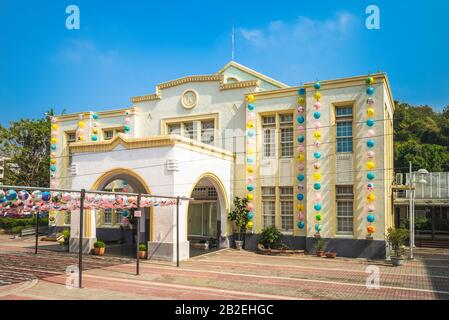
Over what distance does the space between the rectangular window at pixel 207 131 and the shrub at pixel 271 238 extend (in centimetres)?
674

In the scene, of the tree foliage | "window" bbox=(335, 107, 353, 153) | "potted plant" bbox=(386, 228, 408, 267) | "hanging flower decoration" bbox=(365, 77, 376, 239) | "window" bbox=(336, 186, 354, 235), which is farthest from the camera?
the tree foliage

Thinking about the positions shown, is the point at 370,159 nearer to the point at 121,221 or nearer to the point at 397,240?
the point at 397,240

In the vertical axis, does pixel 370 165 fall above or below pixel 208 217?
above

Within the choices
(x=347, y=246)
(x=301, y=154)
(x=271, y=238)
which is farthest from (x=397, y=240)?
(x=301, y=154)

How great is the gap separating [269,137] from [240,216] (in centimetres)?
500

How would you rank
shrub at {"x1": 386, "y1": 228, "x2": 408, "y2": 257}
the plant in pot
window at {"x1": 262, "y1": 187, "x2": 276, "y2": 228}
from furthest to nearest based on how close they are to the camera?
window at {"x1": 262, "y1": 187, "x2": 276, "y2": 228}
the plant in pot
shrub at {"x1": 386, "y1": 228, "x2": 408, "y2": 257}

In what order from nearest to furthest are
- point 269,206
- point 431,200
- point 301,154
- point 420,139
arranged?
point 301,154
point 269,206
point 431,200
point 420,139

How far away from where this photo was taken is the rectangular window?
25641mm

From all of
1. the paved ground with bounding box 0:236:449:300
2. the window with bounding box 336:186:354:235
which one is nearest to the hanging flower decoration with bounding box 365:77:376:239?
the window with bounding box 336:186:354:235

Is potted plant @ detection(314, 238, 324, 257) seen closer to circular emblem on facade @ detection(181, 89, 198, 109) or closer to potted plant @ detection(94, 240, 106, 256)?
potted plant @ detection(94, 240, 106, 256)

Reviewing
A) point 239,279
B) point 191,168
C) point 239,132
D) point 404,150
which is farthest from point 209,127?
point 404,150

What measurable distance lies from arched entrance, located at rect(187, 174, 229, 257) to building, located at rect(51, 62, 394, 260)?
0.23 feet

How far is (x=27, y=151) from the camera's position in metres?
35.5

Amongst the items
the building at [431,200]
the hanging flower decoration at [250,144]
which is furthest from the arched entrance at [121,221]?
the building at [431,200]
